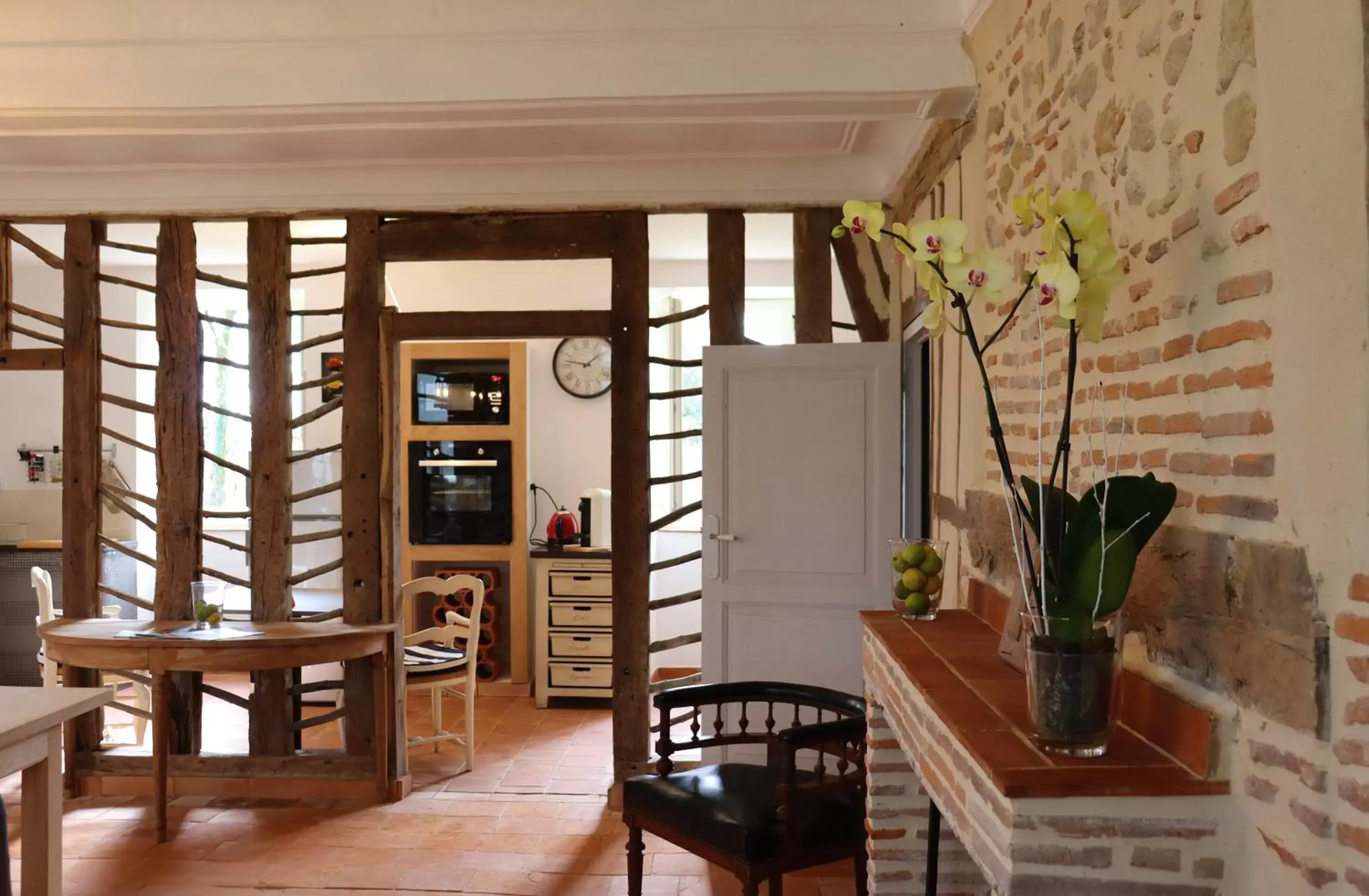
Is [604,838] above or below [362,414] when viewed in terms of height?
below

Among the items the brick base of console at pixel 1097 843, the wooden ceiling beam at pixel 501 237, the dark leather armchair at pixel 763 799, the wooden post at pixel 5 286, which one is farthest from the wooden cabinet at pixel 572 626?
the brick base of console at pixel 1097 843

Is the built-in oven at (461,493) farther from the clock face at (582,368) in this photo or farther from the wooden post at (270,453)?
the wooden post at (270,453)

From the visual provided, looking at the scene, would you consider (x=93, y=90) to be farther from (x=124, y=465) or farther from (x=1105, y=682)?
(x=124, y=465)

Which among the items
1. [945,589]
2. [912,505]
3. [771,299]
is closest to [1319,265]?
[945,589]

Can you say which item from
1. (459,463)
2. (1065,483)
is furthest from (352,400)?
(1065,483)

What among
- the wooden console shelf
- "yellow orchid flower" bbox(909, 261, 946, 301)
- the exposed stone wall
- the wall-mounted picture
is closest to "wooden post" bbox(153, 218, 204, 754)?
the wall-mounted picture

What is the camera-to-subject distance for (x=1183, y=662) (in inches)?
62.5

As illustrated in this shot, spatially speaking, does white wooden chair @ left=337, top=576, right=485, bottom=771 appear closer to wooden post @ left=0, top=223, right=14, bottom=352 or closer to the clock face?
the clock face

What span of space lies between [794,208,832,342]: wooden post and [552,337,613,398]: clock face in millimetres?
2388

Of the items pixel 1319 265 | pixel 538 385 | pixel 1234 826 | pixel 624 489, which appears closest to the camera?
pixel 1319 265

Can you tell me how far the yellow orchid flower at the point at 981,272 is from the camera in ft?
5.41

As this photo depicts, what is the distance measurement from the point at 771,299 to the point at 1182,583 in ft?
16.7

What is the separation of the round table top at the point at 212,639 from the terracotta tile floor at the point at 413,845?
0.73 m

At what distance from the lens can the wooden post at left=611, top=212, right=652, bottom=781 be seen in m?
4.20
